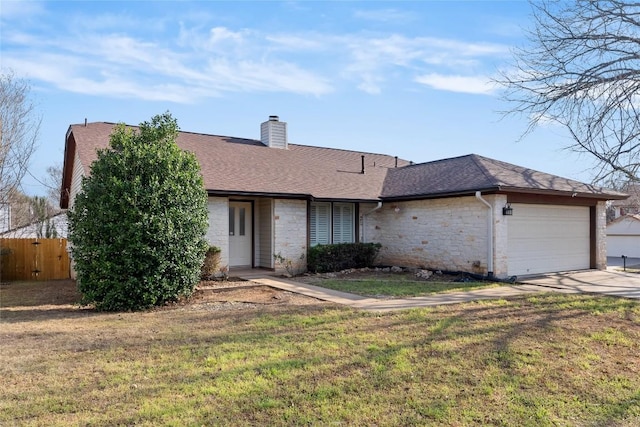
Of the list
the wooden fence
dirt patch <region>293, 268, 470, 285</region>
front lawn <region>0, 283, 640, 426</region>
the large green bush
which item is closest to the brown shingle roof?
dirt patch <region>293, 268, 470, 285</region>

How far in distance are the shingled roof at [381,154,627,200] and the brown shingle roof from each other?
1.44m

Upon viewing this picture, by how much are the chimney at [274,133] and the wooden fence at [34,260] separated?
8871 millimetres

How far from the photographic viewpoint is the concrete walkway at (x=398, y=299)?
8695 mm

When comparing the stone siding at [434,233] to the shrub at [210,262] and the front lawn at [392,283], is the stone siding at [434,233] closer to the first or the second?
the front lawn at [392,283]

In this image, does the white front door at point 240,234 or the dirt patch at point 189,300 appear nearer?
the dirt patch at point 189,300

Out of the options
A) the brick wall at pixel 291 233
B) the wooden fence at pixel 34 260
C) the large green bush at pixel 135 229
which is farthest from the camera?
the wooden fence at pixel 34 260

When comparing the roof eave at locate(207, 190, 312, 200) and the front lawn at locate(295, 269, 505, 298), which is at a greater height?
the roof eave at locate(207, 190, 312, 200)

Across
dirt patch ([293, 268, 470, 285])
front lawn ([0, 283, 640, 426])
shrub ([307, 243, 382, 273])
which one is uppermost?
shrub ([307, 243, 382, 273])

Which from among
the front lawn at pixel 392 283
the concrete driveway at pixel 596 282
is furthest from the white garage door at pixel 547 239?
the front lawn at pixel 392 283

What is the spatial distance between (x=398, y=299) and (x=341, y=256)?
5.67m

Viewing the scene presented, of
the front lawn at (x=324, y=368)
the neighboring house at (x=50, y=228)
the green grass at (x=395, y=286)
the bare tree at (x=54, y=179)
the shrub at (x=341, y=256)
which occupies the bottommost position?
the green grass at (x=395, y=286)

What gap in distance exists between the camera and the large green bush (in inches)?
329

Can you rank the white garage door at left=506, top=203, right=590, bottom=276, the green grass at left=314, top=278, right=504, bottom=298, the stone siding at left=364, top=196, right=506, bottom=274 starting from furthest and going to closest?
the white garage door at left=506, top=203, right=590, bottom=276
the stone siding at left=364, top=196, right=506, bottom=274
the green grass at left=314, top=278, right=504, bottom=298

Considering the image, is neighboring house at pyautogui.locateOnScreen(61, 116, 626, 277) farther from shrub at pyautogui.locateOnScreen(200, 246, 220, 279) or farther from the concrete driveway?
the concrete driveway
